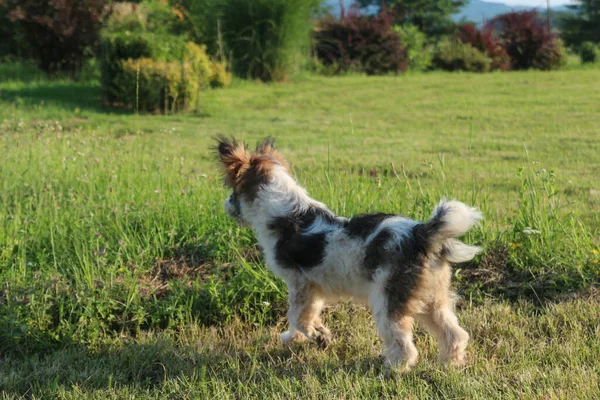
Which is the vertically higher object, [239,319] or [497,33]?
[497,33]

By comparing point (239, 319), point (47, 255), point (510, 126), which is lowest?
point (239, 319)

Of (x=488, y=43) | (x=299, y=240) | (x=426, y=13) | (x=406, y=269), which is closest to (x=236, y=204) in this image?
(x=299, y=240)

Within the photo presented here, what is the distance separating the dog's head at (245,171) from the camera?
429cm

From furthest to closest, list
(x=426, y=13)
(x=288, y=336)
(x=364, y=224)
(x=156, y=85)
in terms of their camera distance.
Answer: (x=426, y=13), (x=156, y=85), (x=288, y=336), (x=364, y=224)

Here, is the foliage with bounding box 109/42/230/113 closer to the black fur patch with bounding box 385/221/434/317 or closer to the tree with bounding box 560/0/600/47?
the black fur patch with bounding box 385/221/434/317

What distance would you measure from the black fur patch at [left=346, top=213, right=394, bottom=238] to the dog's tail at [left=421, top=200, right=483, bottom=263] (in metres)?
0.32

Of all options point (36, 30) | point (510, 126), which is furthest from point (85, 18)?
point (510, 126)

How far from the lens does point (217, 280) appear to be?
16.3ft

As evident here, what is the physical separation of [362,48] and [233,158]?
18989 mm

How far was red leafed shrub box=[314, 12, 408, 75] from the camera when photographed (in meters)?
22.4

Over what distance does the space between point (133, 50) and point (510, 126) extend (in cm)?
854

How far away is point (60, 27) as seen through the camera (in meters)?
17.0

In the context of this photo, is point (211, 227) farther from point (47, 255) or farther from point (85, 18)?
point (85, 18)

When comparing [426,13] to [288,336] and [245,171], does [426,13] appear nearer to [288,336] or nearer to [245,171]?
[245,171]
